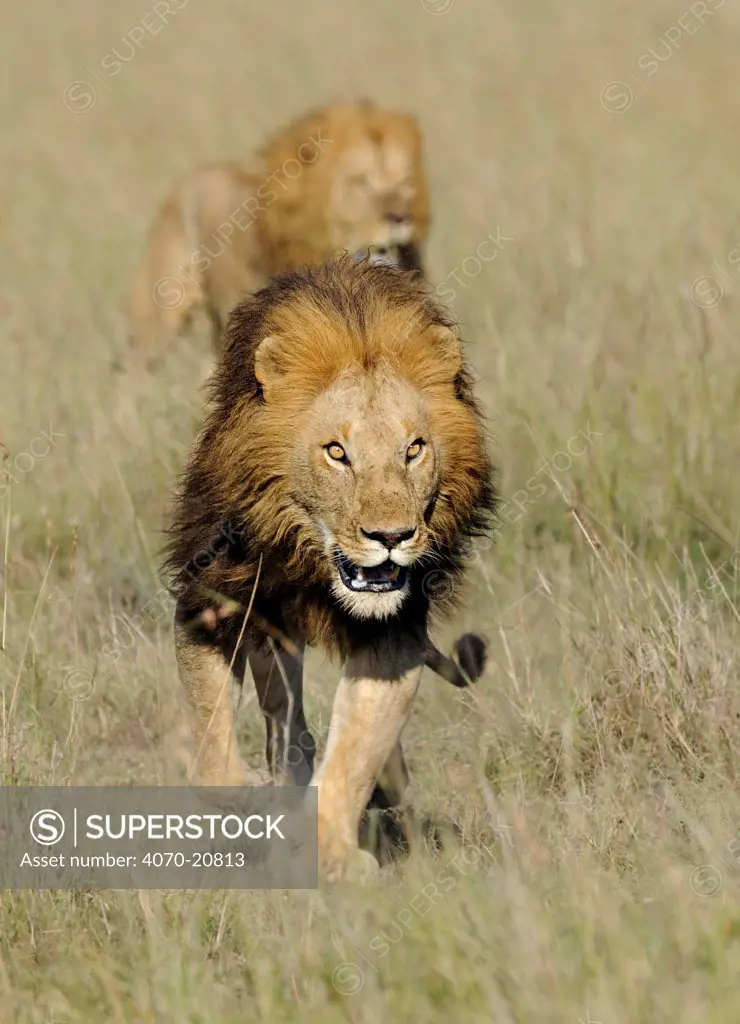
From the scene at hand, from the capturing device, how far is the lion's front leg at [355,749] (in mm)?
4578

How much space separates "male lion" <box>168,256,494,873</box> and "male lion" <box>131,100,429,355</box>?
3704 mm

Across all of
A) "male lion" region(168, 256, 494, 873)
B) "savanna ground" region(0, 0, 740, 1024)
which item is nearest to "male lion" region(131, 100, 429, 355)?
"savanna ground" region(0, 0, 740, 1024)

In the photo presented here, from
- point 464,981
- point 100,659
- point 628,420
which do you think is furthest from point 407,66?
point 464,981

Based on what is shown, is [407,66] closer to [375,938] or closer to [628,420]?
[628,420]

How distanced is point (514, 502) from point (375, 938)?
12.3 feet

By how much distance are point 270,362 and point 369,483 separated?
0.51m

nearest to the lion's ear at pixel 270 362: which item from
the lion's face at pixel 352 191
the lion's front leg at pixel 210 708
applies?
the lion's front leg at pixel 210 708

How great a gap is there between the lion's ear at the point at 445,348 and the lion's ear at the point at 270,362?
1.26 ft

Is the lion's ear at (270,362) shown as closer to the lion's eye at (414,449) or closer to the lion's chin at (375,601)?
the lion's eye at (414,449)

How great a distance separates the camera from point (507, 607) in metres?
6.67

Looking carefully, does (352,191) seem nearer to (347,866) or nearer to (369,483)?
(369,483)

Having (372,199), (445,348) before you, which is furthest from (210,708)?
(372,199)

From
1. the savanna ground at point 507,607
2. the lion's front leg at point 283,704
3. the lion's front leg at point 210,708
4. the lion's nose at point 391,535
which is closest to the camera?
the savanna ground at point 507,607

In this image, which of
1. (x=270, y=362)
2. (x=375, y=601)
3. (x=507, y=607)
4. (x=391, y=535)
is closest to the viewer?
(x=391, y=535)
